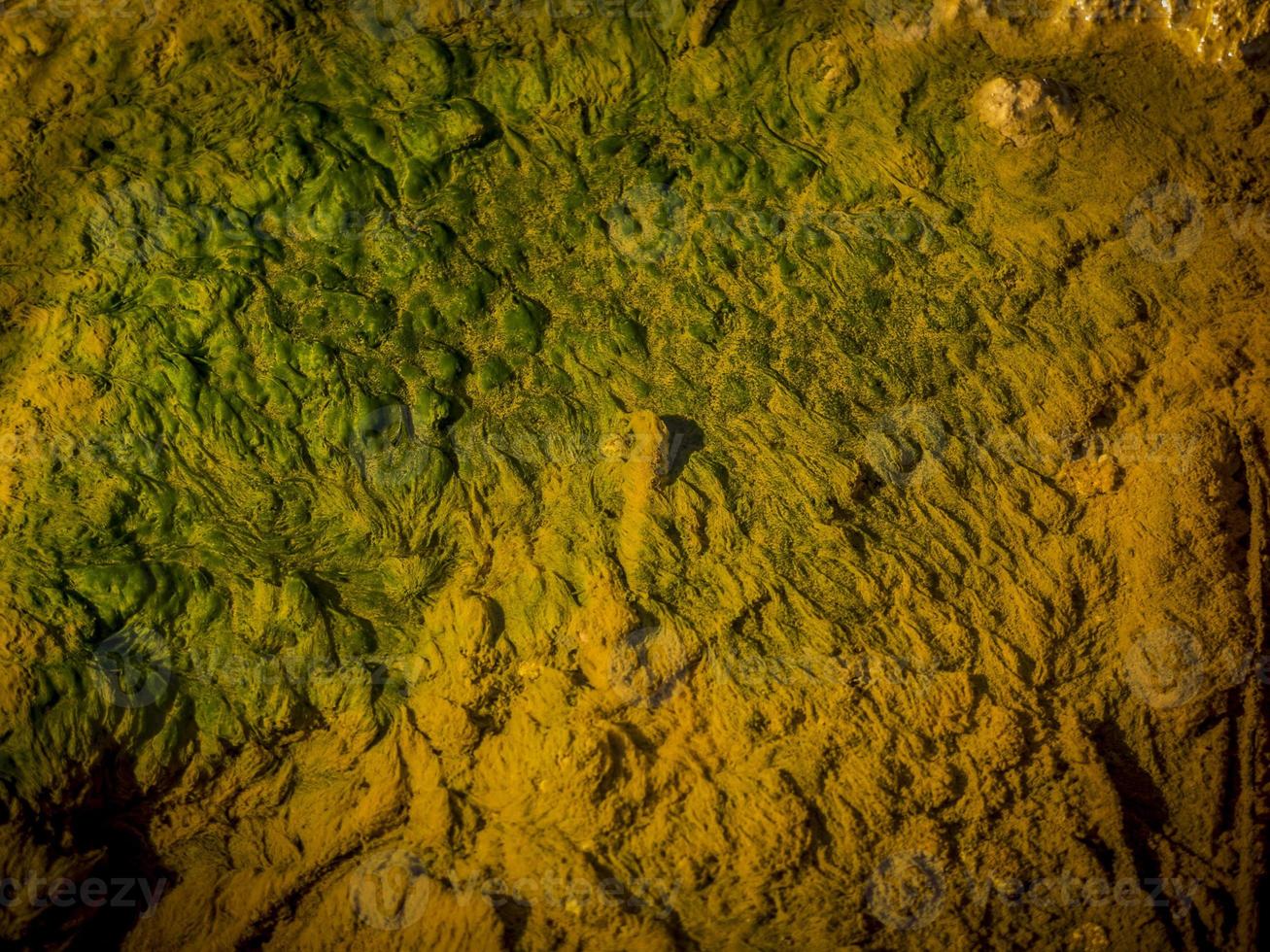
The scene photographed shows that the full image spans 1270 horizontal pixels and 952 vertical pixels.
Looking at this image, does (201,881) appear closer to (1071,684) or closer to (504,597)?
(504,597)

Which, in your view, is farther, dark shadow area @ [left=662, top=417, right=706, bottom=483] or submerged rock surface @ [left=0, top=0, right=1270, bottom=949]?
dark shadow area @ [left=662, top=417, right=706, bottom=483]

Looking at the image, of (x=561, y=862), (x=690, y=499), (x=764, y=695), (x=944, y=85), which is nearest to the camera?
(x=561, y=862)

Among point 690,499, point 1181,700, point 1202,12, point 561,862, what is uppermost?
point 1202,12

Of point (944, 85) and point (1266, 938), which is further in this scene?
point (944, 85)

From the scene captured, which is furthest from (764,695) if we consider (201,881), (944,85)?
(944,85)

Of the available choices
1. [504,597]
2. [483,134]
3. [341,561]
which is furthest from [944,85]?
[341,561]

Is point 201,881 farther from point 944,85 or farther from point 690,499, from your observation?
point 944,85

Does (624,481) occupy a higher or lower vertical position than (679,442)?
lower

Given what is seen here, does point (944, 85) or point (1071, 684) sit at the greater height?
point (944, 85)

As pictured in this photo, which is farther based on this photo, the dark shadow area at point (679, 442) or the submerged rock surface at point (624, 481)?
the dark shadow area at point (679, 442)

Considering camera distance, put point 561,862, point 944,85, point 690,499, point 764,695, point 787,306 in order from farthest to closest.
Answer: point 944,85
point 787,306
point 690,499
point 764,695
point 561,862
